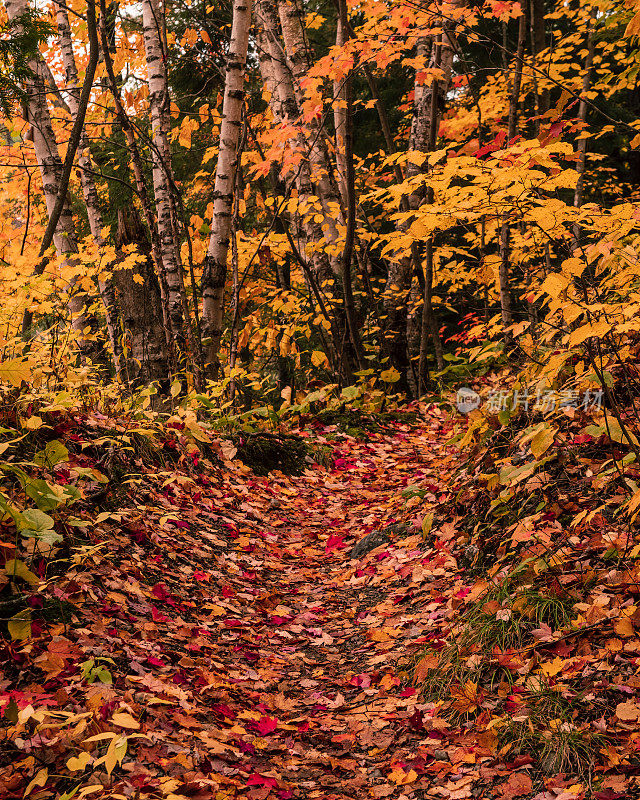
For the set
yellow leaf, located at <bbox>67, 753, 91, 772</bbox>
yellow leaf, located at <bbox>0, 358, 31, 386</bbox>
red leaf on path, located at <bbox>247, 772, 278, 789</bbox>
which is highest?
yellow leaf, located at <bbox>0, 358, 31, 386</bbox>

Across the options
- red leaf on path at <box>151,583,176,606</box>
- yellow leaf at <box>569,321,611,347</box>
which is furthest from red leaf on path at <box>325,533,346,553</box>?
yellow leaf at <box>569,321,611,347</box>

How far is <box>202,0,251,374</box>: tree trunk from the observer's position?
571 cm

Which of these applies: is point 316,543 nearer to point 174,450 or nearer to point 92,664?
point 174,450

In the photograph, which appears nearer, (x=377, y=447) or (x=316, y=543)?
(x=316, y=543)

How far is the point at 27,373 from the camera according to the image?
8.30ft

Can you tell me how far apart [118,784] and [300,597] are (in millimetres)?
2067

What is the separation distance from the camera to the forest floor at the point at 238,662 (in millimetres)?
Answer: 1968

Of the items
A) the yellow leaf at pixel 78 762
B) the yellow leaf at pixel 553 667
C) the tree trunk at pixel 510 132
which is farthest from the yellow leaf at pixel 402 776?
the tree trunk at pixel 510 132

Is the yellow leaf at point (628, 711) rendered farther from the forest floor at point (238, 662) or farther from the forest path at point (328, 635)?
the forest path at point (328, 635)

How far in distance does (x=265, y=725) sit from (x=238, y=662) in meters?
0.50

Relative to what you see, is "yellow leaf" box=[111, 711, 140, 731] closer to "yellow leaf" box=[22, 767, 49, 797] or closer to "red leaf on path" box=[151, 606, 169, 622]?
"yellow leaf" box=[22, 767, 49, 797]

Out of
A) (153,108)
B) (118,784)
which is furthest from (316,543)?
(153,108)

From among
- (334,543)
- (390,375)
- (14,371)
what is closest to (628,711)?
(14,371)

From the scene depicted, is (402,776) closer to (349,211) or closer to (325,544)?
(325,544)
